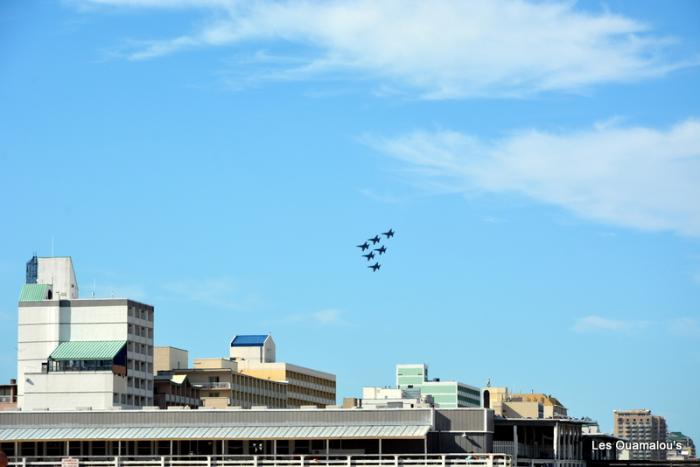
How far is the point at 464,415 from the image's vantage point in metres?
116

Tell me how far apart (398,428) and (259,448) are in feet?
37.9

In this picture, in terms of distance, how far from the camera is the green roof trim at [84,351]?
195 metres

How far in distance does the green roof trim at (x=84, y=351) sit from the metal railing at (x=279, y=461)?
79.5m

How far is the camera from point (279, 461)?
112m

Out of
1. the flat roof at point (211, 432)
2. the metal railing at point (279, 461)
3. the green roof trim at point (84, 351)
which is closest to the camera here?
the metal railing at point (279, 461)

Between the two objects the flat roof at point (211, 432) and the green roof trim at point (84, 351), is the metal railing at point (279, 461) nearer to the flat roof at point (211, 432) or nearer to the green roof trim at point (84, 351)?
the flat roof at point (211, 432)

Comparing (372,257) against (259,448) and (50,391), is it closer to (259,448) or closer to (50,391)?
(50,391)

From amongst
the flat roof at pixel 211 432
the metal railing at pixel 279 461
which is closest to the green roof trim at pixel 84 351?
the flat roof at pixel 211 432

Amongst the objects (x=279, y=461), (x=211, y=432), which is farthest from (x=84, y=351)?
(x=279, y=461)

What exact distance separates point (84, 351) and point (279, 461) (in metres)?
90.4

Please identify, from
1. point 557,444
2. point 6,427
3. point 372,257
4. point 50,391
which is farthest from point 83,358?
point 557,444

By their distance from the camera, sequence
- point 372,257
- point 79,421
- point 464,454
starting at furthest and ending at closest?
point 372,257 < point 79,421 < point 464,454

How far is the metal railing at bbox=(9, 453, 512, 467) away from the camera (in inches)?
4348

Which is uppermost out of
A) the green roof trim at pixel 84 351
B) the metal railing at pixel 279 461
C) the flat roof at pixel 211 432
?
the green roof trim at pixel 84 351
